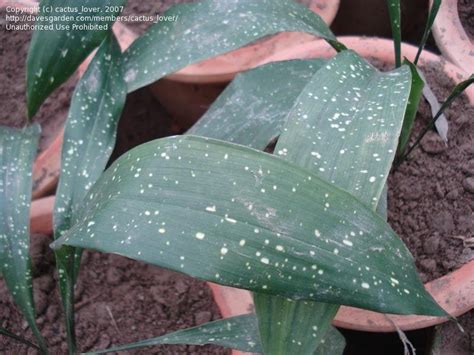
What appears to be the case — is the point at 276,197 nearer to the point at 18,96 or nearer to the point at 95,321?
the point at 95,321

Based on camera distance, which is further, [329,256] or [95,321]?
[95,321]

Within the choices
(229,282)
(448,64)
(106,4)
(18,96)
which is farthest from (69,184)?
(448,64)

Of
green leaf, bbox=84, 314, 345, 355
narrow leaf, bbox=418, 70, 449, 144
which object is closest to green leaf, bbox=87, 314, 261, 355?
green leaf, bbox=84, 314, 345, 355

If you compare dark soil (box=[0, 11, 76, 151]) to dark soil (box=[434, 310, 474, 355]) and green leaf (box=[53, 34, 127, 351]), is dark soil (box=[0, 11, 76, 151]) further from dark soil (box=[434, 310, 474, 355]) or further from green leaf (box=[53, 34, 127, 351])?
dark soil (box=[434, 310, 474, 355])

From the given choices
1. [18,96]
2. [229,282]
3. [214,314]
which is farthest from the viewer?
[18,96]

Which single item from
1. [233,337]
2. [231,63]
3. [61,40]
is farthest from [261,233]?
[231,63]

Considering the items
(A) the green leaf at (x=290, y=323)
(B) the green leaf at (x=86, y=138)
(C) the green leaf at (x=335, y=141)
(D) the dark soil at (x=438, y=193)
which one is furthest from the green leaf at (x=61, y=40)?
(D) the dark soil at (x=438, y=193)

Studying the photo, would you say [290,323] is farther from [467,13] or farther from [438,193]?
[467,13]

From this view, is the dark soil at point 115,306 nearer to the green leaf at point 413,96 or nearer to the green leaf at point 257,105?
the green leaf at point 257,105
